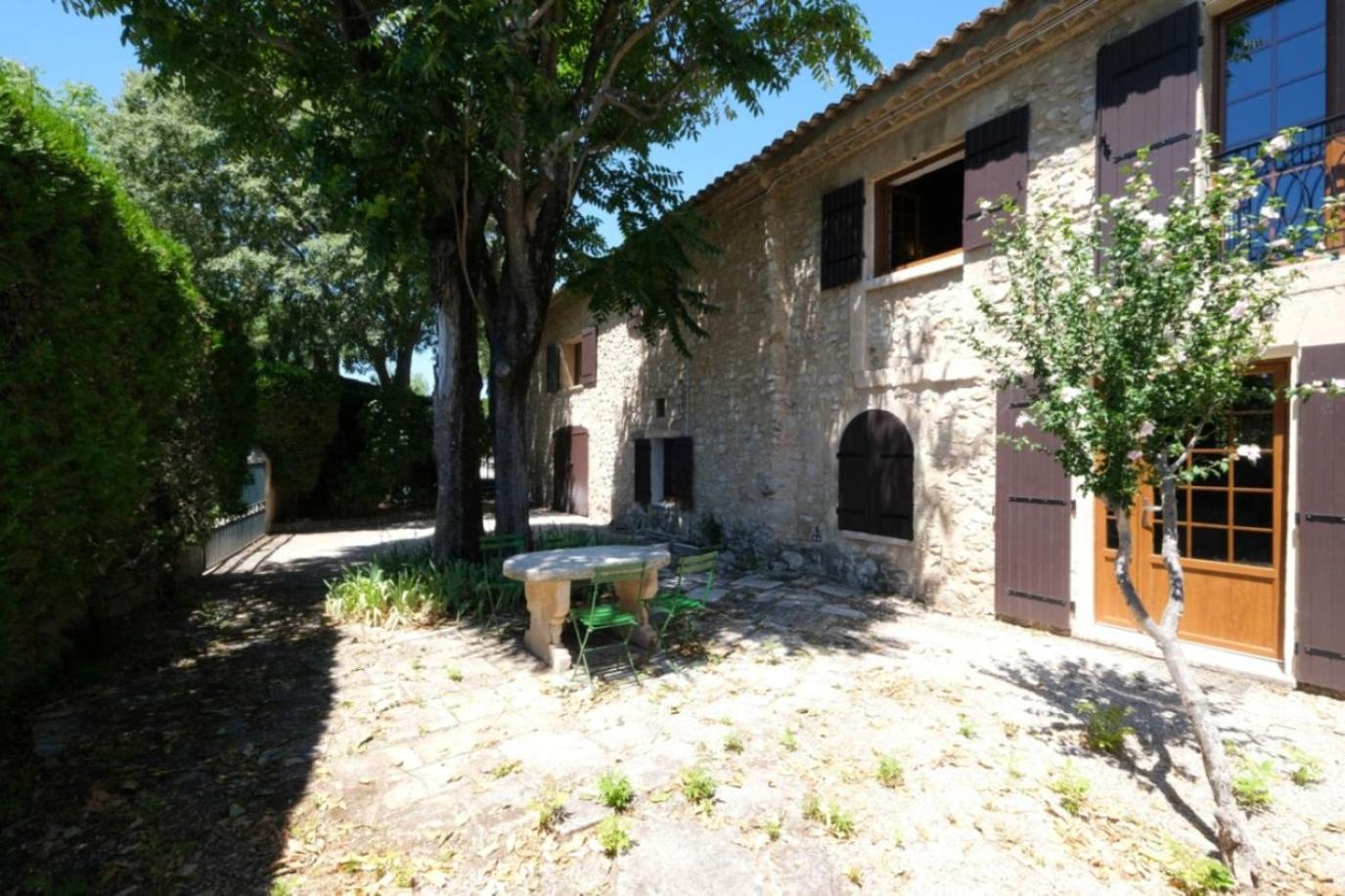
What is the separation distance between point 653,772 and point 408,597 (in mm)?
3387

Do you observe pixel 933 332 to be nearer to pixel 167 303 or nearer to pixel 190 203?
pixel 167 303

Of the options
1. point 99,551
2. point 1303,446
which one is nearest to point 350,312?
point 99,551

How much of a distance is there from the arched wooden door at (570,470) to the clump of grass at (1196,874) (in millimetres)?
11758

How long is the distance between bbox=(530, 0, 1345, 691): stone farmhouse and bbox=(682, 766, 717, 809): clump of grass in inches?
150

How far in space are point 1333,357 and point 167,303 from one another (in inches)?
340

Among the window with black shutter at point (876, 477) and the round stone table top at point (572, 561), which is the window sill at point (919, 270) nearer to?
the window with black shutter at point (876, 477)

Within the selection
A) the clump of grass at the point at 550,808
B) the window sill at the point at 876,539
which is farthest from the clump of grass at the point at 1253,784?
the window sill at the point at 876,539

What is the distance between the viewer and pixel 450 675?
170 inches

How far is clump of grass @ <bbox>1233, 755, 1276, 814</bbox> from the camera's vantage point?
287 centimetres

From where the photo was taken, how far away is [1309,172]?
13.4ft

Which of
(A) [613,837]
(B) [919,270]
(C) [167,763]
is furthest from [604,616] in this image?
(B) [919,270]

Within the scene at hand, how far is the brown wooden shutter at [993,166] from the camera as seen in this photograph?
543cm

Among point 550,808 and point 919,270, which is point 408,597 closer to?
point 550,808

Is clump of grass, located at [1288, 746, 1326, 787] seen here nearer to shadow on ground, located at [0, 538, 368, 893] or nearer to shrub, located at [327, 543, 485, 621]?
shadow on ground, located at [0, 538, 368, 893]
